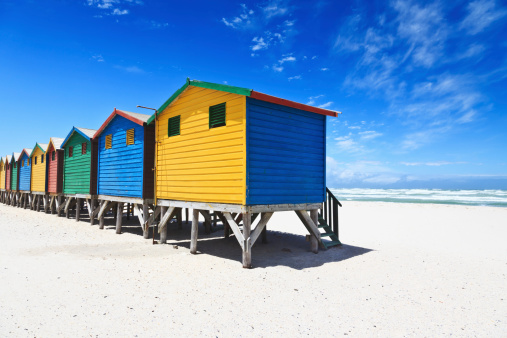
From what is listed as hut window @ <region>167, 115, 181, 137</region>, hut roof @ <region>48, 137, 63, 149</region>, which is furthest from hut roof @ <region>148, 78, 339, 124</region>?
hut roof @ <region>48, 137, 63, 149</region>

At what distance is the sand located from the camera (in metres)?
5.10

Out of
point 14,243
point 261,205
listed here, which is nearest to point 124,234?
point 14,243

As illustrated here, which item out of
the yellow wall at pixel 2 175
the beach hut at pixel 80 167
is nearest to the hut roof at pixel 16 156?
the yellow wall at pixel 2 175

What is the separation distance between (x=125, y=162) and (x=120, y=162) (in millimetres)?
526

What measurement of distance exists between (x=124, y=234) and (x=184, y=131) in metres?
6.62

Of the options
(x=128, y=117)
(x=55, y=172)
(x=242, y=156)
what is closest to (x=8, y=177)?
(x=55, y=172)

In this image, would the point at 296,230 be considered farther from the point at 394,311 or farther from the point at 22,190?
the point at 22,190

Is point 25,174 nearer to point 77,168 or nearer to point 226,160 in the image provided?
point 77,168

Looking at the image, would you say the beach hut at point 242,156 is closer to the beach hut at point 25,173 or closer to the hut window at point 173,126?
the hut window at point 173,126

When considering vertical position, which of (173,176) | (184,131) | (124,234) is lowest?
(124,234)

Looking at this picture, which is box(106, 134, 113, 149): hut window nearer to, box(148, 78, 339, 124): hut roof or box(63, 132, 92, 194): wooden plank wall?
box(63, 132, 92, 194): wooden plank wall

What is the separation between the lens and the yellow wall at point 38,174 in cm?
2473

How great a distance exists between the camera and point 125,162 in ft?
47.4

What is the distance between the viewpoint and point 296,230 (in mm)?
16375
